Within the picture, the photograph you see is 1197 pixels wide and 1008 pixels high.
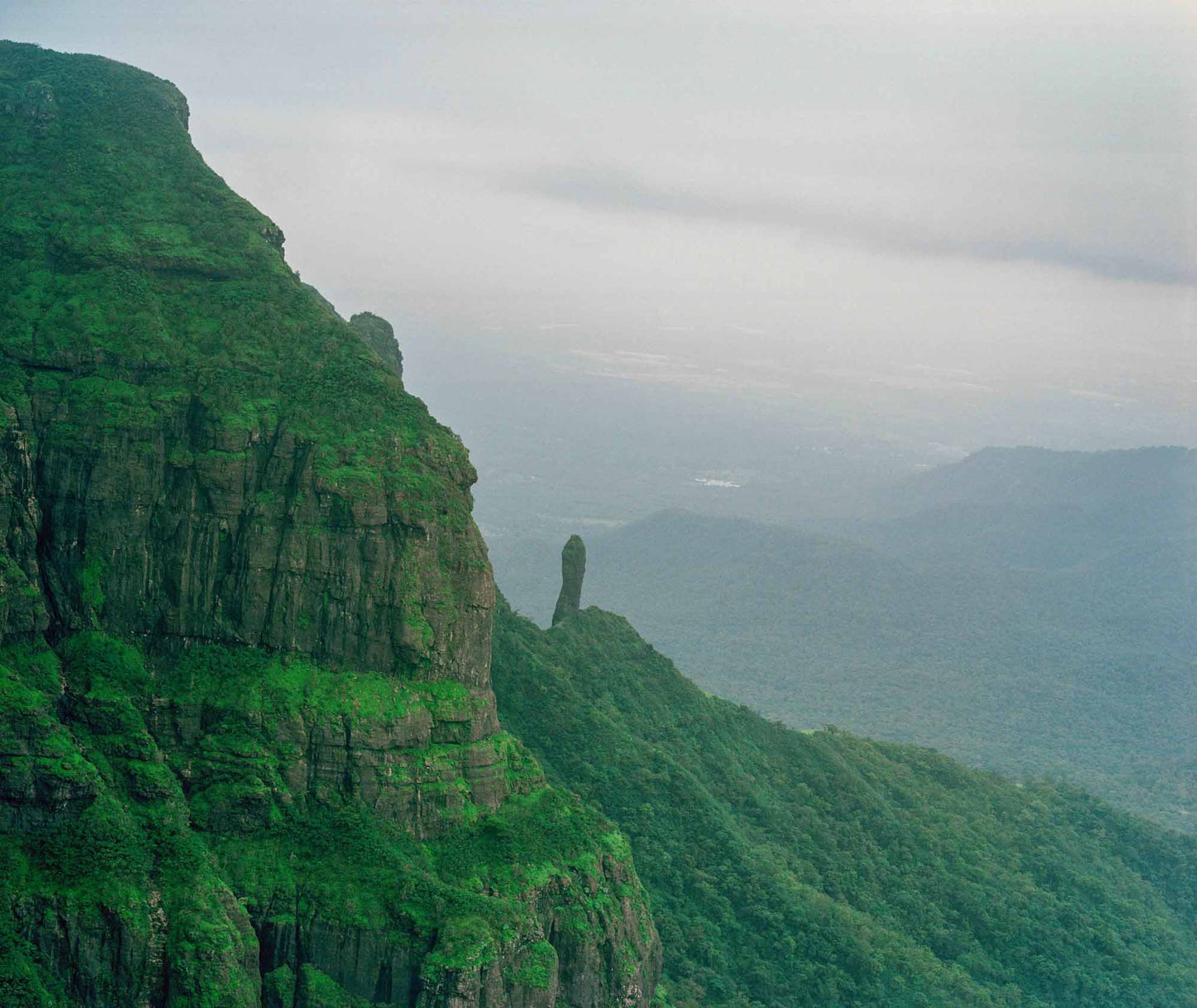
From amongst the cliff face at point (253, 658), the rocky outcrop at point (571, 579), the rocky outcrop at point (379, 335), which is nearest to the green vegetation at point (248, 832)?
the cliff face at point (253, 658)

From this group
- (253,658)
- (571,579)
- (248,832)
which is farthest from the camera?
(571,579)

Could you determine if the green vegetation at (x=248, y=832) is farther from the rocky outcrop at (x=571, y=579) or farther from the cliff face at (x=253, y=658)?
the rocky outcrop at (x=571, y=579)

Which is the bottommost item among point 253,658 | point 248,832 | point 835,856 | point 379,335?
point 835,856

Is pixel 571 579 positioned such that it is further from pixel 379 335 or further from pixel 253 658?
pixel 253 658

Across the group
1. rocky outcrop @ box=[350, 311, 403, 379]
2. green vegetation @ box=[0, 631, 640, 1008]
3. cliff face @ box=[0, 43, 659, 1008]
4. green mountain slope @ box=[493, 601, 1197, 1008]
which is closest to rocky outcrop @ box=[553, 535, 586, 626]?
green mountain slope @ box=[493, 601, 1197, 1008]

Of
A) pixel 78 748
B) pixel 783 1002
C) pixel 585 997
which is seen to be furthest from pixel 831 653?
pixel 78 748

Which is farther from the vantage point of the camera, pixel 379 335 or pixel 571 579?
pixel 571 579

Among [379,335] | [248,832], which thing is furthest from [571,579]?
[248,832]
